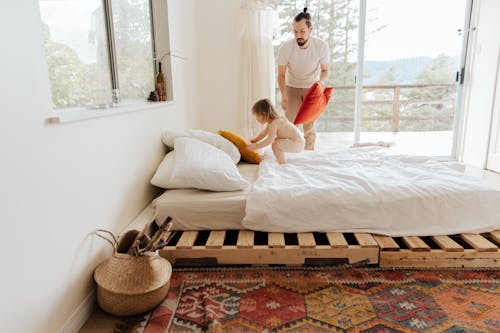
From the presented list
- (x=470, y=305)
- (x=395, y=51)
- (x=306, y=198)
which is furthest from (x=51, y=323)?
(x=395, y=51)

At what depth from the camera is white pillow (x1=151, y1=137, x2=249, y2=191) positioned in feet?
6.49

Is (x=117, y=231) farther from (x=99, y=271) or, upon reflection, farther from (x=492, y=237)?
A: (x=492, y=237)

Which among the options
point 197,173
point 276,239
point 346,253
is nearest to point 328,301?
point 346,253

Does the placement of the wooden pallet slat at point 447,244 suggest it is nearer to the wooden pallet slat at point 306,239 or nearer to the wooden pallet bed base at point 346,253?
the wooden pallet bed base at point 346,253

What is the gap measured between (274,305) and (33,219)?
97cm

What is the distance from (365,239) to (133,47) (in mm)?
1860

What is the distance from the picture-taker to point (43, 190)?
1135 millimetres

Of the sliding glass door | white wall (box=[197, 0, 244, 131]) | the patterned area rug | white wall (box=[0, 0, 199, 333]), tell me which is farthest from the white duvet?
white wall (box=[197, 0, 244, 131])

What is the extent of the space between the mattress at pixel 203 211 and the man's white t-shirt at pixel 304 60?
195 cm

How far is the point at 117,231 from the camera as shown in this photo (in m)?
1.69

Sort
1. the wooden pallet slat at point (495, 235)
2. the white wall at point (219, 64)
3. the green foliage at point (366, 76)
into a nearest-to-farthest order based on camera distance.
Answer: the wooden pallet slat at point (495, 235)
the white wall at point (219, 64)
the green foliage at point (366, 76)

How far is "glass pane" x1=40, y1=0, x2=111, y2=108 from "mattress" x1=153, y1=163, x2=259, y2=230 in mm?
627

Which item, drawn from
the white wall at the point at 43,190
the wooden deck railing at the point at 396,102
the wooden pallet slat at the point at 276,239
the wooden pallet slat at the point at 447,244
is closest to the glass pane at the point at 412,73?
the wooden deck railing at the point at 396,102

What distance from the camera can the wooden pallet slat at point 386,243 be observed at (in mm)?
1683
